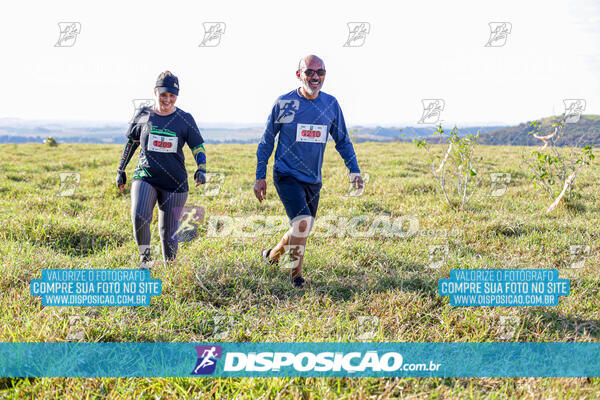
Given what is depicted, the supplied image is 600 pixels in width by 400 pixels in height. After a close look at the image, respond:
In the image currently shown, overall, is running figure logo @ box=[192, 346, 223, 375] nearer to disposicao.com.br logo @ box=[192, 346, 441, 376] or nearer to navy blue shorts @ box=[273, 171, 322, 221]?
disposicao.com.br logo @ box=[192, 346, 441, 376]

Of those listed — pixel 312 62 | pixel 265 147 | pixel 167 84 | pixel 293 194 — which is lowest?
pixel 293 194

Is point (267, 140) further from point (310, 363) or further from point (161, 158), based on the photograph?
point (310, 363)

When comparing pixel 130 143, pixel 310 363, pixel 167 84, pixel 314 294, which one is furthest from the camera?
pixel 130 143

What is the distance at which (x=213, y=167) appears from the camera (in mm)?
12500

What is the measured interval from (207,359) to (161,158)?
2306 millimetres

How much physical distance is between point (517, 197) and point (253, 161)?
9043mm

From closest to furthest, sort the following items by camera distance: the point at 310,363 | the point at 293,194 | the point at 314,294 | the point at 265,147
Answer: the point at 310,363 < the point at 314,294 < the point at 293,194 < the point at 265,147

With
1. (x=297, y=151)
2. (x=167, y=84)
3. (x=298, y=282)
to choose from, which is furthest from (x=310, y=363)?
(x=167, y=84)

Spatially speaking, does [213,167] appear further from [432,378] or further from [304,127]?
[432,378]

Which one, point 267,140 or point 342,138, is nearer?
point 267,140

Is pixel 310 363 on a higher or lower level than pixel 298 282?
lower

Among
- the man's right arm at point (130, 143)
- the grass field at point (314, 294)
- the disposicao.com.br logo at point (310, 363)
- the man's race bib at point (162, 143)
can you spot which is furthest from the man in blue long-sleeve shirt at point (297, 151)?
the man's right arm at point (130, 143)

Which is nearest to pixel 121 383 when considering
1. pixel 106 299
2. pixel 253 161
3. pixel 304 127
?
pixel 106 299

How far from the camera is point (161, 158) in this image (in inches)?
167
